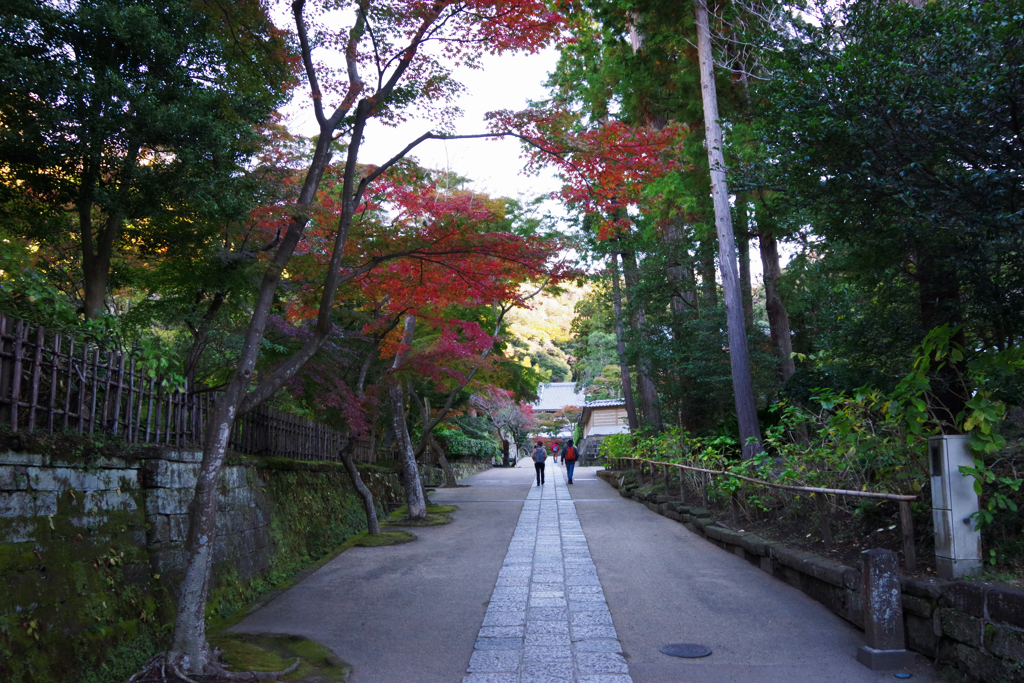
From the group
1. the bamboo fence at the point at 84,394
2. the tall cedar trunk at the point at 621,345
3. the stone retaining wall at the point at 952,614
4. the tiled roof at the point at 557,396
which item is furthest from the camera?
the tiled roof at the point at 557,396

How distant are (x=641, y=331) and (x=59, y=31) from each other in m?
13.3

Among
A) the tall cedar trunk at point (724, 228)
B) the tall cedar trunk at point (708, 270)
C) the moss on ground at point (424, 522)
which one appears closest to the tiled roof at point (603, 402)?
the tall cedar trunk at point (708, 270)

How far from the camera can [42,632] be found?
166 inches

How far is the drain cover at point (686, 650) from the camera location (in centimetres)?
540

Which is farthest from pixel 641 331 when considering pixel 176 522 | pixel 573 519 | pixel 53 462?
pixel 53 462

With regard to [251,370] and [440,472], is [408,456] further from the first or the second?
[440,472]

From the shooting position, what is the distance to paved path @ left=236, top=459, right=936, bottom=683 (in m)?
5.09

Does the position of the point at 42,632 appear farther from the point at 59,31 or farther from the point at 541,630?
the point at 59,31

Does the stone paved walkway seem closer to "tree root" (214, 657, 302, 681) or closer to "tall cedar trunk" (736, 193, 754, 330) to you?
"tree root" (214, 657, 302, 681)

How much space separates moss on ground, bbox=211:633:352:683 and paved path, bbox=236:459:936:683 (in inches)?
6.8

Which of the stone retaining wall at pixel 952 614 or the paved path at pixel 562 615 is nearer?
the stone retaining wall at pixel 952 614

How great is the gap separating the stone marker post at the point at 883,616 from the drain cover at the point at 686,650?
1.14 m

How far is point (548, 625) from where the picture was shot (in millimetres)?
6188

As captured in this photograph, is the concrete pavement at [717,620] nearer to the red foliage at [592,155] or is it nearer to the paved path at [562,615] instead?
the paved path at [562,615]
